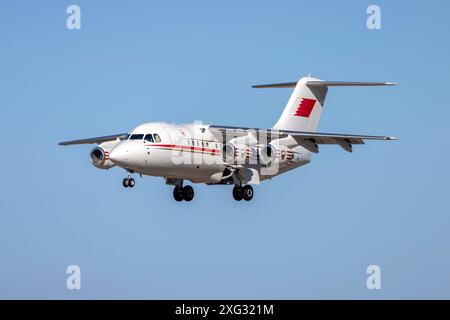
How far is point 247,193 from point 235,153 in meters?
1.27

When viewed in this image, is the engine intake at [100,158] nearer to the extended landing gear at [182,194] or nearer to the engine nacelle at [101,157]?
the engine nacelle at [101,157]

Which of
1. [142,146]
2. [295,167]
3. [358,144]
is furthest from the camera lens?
[295,167]

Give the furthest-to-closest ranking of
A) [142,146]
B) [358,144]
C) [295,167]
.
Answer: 1. [295,167]
2. [358,144]
3. [142,146]

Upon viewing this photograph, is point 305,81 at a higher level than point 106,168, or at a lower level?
higher

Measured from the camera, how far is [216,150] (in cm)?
2530

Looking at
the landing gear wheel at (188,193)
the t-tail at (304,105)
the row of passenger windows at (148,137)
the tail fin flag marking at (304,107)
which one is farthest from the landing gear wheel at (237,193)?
the row of passenger windows at (148,137)

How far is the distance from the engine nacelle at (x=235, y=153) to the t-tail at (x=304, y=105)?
6.59ft

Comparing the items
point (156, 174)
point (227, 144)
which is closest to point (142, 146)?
point (156, 174)

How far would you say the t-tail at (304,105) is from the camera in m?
27.5

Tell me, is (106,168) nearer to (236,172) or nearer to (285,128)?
A: (236,172)

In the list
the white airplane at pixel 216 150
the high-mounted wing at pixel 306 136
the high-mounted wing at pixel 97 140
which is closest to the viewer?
the white airplane at pixel 216 150

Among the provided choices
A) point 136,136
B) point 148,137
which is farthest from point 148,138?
point 136,136

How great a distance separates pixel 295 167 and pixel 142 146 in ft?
16.4

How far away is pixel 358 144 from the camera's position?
82.2ft
